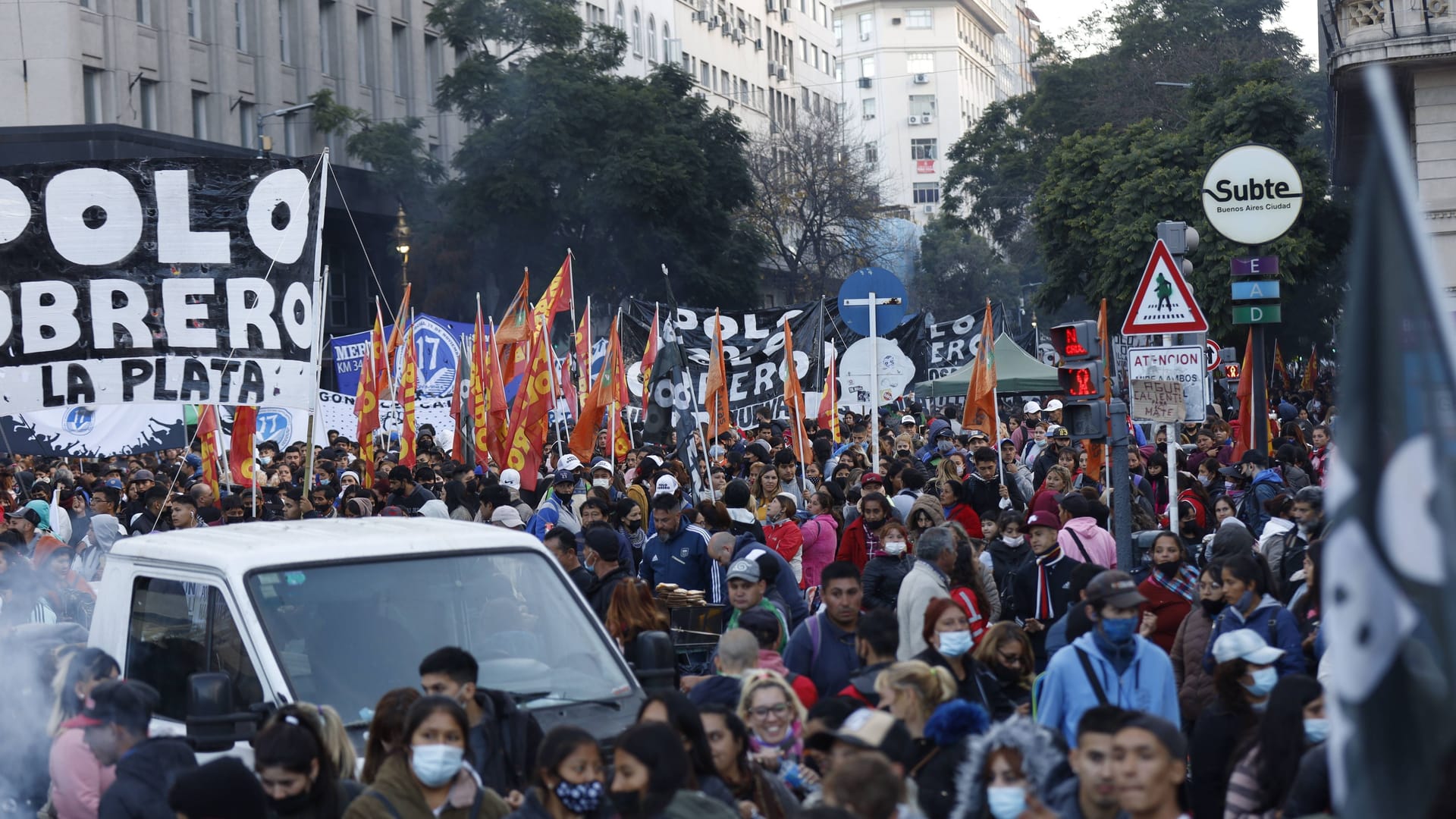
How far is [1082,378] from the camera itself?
424 inches

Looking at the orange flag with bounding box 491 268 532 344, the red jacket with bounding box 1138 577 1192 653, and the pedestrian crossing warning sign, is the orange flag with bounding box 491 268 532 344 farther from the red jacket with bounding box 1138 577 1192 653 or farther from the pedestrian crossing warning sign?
the red jacket with bounding box 1138 577 1192 653

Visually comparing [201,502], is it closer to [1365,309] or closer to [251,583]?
[251,583]

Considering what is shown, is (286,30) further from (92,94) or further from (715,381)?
(715,381)

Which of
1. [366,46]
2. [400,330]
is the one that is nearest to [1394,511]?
[400,330]

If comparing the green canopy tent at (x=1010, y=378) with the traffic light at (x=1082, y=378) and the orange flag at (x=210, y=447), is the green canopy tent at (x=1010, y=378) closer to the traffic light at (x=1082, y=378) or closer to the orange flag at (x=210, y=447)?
the orange flag at (x=210, y=447)

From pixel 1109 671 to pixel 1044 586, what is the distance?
3.70m

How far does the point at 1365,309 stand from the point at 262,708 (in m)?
4.17

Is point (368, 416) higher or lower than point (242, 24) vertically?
lower

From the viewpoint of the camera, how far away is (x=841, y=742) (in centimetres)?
524

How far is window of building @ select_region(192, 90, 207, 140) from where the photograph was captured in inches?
1775

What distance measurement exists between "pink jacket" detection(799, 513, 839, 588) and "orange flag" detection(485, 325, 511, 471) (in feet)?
20.5

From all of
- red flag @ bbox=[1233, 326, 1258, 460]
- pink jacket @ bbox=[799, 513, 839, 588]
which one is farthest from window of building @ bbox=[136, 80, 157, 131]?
pink jacket @ bbox=[799, 513, 839, 588]

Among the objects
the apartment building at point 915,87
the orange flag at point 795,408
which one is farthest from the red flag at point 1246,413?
the apartment building at point 915,87

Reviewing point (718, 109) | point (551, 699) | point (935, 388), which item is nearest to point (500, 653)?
point (551, 699)
